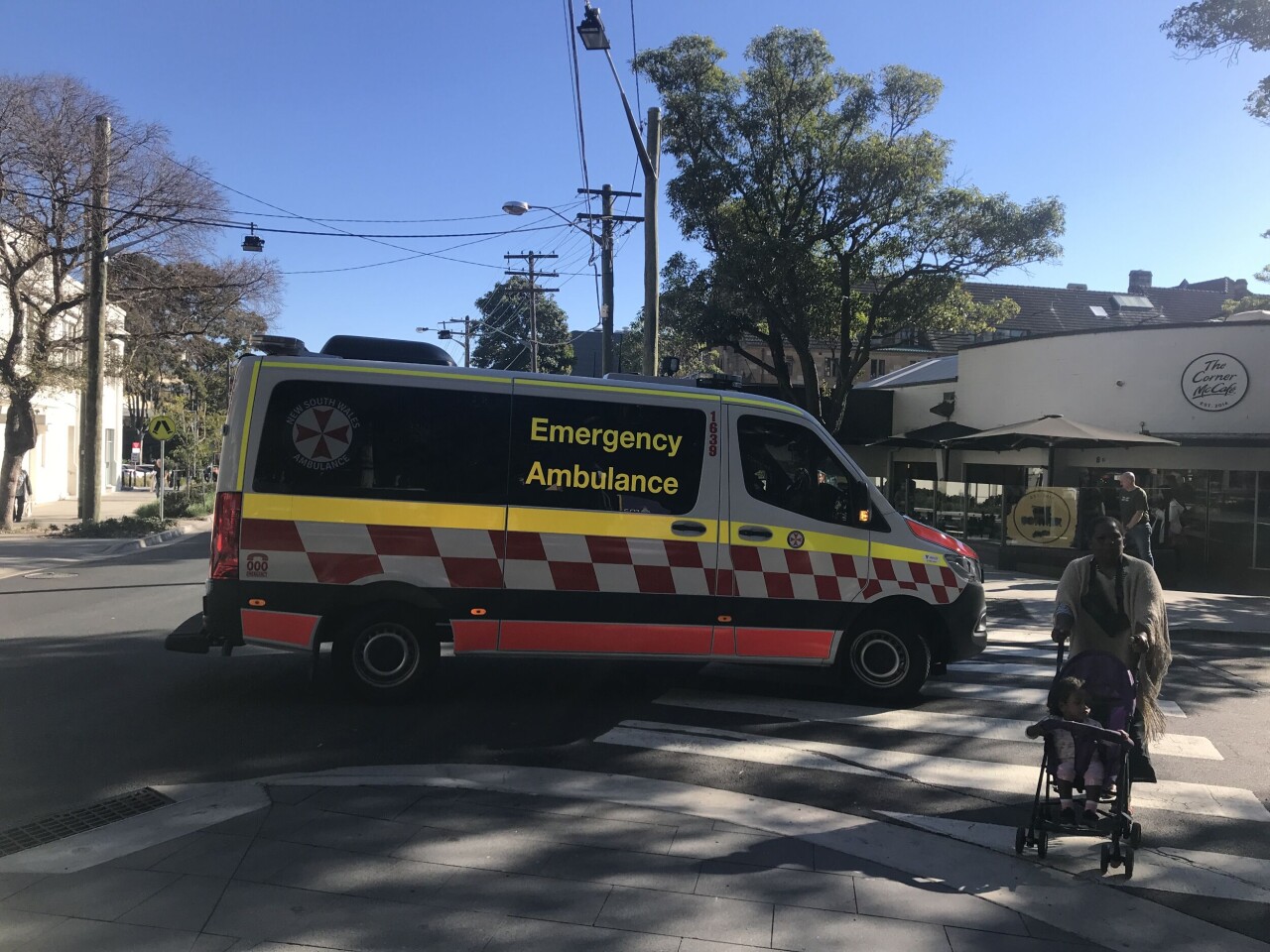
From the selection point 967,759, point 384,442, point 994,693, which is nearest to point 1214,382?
point 994,693

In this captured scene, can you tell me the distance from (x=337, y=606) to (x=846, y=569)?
3.76 metres

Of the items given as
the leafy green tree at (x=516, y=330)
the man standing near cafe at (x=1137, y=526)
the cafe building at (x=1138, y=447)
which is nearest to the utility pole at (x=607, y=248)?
the cafe building at (x=1138, y=447)

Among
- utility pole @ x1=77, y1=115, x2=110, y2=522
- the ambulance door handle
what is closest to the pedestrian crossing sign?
utility pole @ x1=77, y1=115, x2=110, y2=522

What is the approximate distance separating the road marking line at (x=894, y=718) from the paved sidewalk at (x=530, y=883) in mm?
1841

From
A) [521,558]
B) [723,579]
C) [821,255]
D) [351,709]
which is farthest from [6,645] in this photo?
[821,255]

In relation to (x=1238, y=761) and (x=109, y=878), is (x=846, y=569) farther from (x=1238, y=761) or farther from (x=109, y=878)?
(x=109, y=878)

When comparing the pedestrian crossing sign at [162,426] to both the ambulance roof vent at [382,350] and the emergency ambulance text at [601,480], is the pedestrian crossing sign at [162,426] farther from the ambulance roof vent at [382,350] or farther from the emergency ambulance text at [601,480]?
the emergency ambulance text at [601,480]

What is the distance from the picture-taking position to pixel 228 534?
6324 millimetres

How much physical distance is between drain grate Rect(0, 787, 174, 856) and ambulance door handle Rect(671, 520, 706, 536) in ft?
11.8

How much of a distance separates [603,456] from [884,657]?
2.70m

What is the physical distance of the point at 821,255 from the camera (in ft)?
72.1

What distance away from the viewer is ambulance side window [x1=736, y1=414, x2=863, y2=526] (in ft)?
22.4

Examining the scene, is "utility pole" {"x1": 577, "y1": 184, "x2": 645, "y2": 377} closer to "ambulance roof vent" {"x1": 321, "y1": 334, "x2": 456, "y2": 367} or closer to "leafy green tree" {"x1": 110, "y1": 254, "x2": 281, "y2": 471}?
"leafy green tree" {"x1": 110, "y1": 254, "x2": 281, "y2": 471}

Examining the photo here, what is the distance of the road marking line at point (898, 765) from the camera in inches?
203
